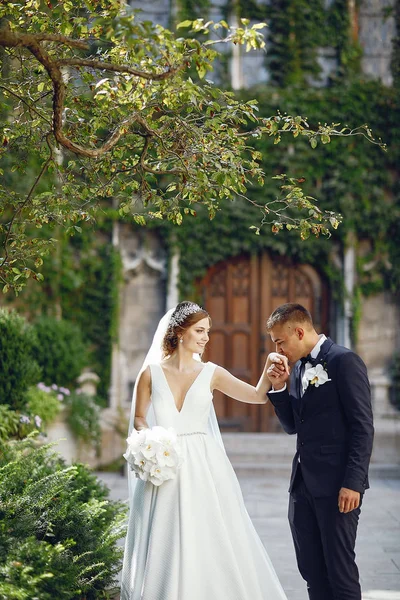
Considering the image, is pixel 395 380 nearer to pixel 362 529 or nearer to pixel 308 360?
pixel 362 529

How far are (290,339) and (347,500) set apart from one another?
0.86 metres

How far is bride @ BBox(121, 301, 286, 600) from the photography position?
4348mm

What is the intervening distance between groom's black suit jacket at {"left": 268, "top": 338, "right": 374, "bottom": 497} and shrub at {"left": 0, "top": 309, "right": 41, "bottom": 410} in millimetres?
4071

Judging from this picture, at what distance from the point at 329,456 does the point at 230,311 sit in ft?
27.0

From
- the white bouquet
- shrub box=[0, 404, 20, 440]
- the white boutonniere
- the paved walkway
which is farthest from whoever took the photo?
shrub box=[0, 404, 20, 440]

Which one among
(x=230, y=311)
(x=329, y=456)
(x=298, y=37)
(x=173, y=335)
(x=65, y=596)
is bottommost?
(x=65, y=596)

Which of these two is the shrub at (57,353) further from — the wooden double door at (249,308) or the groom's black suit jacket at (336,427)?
the groom's black suit jacket at (336,427)

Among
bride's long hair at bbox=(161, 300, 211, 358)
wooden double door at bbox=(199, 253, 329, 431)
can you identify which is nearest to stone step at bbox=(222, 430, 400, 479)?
wooden double door at bbox=(199, 253, 329, 431)

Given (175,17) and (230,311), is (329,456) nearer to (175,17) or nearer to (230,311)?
(230,311)

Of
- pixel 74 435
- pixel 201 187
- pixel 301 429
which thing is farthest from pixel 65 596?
pixel 74 435

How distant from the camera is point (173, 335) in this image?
486 centimetres

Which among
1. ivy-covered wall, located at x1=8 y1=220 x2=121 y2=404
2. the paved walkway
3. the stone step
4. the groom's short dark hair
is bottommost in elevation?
the paved walkway

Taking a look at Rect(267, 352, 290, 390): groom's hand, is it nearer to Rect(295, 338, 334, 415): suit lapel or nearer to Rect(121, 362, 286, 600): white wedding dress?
Rect(295, 338, 334, 415): suit lapel

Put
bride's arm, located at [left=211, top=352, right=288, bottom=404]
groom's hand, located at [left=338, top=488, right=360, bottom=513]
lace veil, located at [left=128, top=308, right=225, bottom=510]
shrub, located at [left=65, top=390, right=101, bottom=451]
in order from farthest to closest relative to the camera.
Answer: shrub, located at [left=65, top=390, right=101, bottom=451], lace veil, located at [left=128, top=308, right=225, bottom=510], bride's arm, located at [left=211, top=352, right=288, bottom=404], groom's hand, located at [left=338, top=488, right=360, bottom=513]
